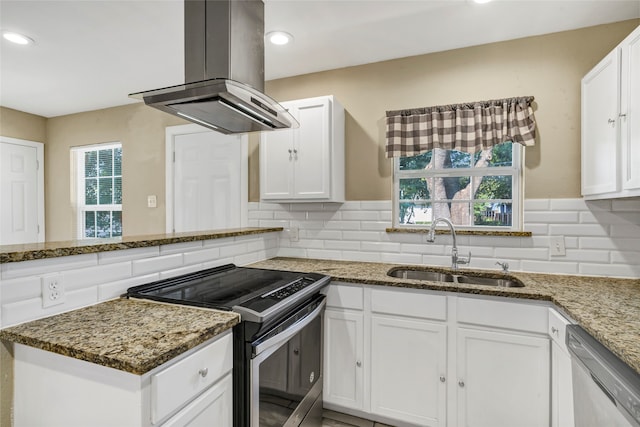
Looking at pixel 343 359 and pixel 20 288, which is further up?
pixel 20 288

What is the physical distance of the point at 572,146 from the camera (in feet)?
6.79

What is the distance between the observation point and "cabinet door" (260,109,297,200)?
8.04ft

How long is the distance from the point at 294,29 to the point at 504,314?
2094mm

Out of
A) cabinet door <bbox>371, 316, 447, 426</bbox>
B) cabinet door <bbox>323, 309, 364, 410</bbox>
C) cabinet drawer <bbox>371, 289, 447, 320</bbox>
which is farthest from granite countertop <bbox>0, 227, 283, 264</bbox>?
cabinet door <bbox>371, 316, 447, 426</bbox>

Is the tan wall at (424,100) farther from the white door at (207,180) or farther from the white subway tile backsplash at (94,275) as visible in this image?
the white subway tile backsplash at (94,275)

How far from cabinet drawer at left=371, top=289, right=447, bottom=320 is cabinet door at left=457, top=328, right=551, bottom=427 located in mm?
155

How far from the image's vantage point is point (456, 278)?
2176 mm

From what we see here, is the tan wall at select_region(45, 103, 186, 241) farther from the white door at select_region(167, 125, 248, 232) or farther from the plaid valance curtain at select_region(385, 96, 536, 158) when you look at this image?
the plaid valance curtain at select_region(385, 96, 536, 158)

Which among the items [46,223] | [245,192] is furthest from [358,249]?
[46,223]

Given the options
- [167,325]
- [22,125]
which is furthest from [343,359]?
[22,125]

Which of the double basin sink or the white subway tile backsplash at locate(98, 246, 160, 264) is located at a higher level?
the white subway tile backsplash at locate(98, 246, 160, 264)

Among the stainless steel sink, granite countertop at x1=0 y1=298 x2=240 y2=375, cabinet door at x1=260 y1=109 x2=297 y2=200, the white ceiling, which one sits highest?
the white ceiling

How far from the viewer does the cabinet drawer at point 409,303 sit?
1765 millimetres

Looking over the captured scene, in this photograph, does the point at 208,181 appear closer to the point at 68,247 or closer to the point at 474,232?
the point at 68,247
